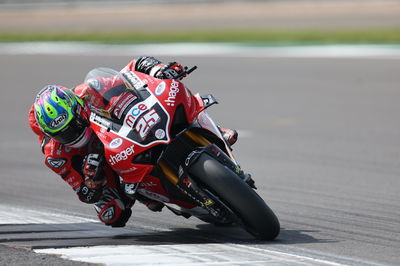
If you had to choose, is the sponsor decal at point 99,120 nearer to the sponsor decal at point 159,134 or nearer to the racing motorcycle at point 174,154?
the racing motorcycle at point 174,154

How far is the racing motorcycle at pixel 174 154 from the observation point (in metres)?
5.46

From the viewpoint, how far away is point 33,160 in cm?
995

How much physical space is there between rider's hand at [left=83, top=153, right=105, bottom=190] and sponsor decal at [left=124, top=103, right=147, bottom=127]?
35 cm

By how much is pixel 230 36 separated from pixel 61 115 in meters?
17.8

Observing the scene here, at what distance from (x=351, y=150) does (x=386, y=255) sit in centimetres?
469

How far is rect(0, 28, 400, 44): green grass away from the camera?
824 inches

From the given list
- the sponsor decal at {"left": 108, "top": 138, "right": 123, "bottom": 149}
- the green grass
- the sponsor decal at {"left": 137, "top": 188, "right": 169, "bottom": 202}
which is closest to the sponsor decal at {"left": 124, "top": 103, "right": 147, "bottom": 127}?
the sponsor decal at {"left": 108, "top": 138, "right": 123, "bottom": 149}

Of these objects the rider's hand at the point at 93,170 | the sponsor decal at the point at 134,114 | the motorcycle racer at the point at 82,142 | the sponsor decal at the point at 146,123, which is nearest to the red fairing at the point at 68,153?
the motorcycle racer at the point at 82,142

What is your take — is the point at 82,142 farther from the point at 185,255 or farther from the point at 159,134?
the point at 185,255

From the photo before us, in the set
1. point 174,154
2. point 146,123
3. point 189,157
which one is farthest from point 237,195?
point 146,123

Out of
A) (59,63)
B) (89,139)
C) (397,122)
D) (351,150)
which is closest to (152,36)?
(59,63)

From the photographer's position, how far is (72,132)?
577 centimetres

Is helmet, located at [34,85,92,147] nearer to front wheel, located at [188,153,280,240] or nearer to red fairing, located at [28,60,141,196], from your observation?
red fairing, located at [28,60,141,196]

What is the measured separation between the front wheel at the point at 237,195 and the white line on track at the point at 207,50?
1259 cm
